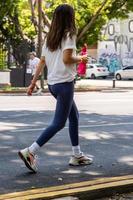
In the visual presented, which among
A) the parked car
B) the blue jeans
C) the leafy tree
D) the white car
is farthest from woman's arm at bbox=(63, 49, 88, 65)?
the white car

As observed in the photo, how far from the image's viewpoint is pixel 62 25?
21.5 feet

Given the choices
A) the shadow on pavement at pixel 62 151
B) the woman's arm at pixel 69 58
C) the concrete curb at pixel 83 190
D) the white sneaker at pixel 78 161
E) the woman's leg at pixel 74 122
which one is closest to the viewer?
the concrete curb at pixel 83 190

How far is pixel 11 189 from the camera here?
5.85 metres

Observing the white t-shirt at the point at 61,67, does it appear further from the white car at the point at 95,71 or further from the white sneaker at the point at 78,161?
the white car at the point at 95,71

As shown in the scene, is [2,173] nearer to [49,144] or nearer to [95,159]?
[95,159]

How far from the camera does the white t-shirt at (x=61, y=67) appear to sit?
6.54 metres

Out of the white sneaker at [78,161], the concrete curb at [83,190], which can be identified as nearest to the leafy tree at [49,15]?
the white sneaker at [78,161]

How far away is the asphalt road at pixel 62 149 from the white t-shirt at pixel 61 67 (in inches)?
43.2

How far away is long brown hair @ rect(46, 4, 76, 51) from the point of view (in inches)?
257

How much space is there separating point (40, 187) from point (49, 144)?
9.47ft

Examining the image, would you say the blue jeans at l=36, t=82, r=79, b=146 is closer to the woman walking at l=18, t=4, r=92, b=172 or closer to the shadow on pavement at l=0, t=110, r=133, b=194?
the woman walking at l=18, t=4, r=92, b=172

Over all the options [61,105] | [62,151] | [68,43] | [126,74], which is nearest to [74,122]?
[61,105]

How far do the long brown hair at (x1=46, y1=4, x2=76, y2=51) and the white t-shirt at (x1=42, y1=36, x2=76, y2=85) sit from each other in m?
0.06

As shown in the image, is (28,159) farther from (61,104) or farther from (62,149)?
(62,149)
